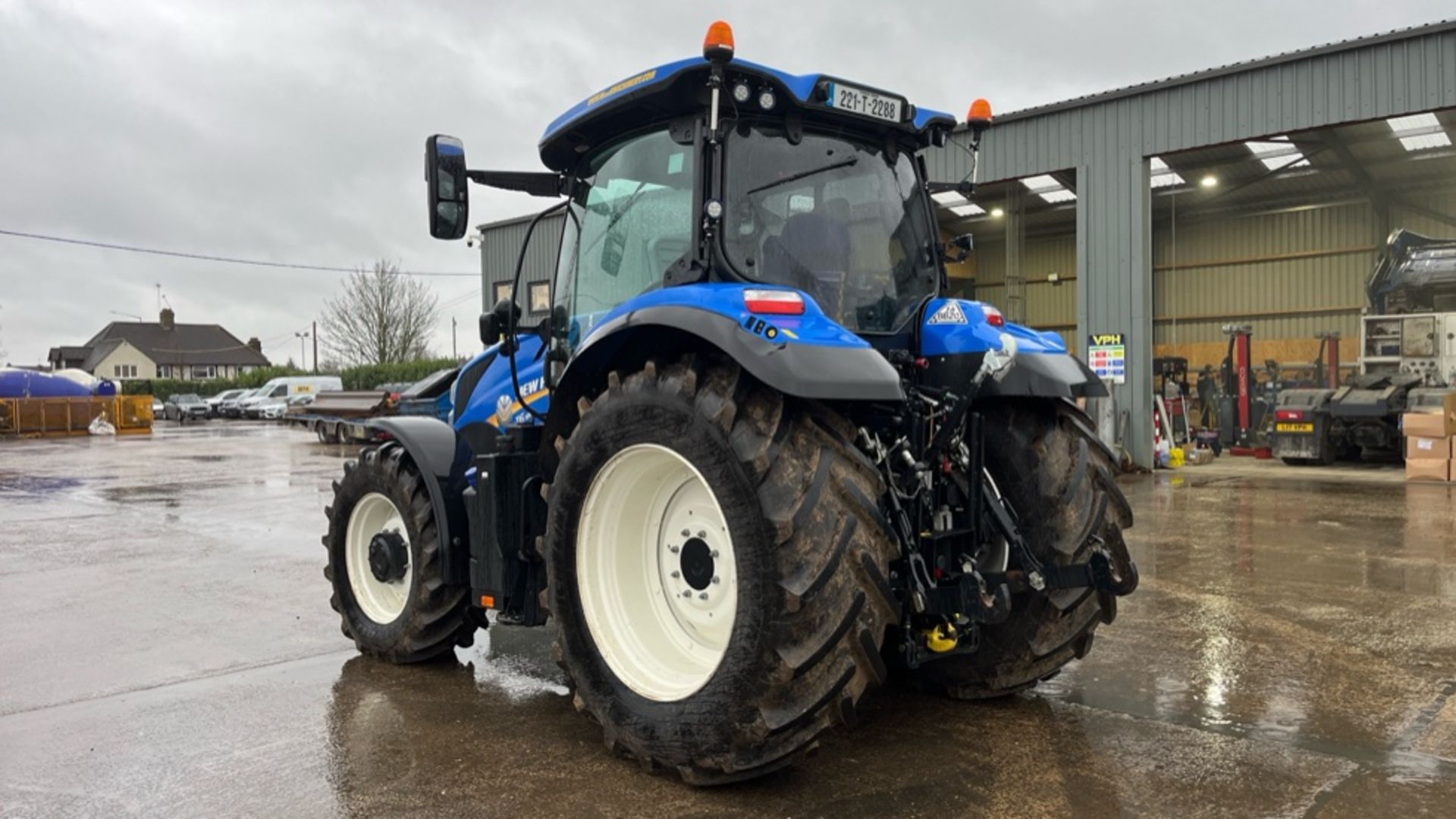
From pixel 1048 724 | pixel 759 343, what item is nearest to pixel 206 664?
pixel 759 343

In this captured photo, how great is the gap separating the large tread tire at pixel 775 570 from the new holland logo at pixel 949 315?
3.04ft

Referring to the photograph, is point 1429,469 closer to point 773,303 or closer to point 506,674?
point 506,674

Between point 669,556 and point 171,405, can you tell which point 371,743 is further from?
point 171,405

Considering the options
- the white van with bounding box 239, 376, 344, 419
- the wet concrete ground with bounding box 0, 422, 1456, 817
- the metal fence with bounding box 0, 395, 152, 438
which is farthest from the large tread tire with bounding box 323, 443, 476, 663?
the white van with bounding box 239, 376, 344, 419

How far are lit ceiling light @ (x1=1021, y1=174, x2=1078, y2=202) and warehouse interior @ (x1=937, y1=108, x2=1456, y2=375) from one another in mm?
67

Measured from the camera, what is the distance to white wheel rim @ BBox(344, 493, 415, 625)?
5492 millimetres

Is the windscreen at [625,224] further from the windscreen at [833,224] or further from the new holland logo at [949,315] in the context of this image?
the new holland logo at [949,315]


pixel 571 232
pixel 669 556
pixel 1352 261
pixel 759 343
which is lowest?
pixel 669 556

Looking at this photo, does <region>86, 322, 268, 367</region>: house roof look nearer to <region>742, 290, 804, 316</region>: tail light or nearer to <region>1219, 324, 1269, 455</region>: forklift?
<region>1219, 324, 1269, 455</region>: forklift

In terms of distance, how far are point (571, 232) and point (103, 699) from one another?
3.08 meters

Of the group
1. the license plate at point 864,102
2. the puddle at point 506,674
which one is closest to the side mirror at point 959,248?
A: the license plate at point 864,102

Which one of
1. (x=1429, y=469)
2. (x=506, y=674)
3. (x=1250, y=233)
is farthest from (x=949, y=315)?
(x=1250, y=233)

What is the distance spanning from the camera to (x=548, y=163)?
4.93 m

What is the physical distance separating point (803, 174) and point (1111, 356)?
1294 centimetres
